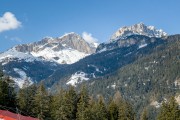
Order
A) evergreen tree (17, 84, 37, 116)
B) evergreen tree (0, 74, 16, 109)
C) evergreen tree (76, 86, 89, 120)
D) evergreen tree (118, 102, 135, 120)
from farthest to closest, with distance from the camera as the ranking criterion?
evergreen tree (118, 102, 135, 120), evergreen tree (17, 84, 37, 116), evergreen tree (0, 74, 16, 109), evergreen tree (76, 86, 89, 120)

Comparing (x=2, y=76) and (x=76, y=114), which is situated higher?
(x=2, y=76)

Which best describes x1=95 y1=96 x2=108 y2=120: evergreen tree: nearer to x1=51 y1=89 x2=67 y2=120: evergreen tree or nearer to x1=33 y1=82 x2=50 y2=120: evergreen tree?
x1=51 y1=89 x2=67 y2=120: evergreen tree

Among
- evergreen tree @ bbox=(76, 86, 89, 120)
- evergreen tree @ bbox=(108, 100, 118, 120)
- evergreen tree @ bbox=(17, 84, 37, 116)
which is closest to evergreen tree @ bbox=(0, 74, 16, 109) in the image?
evergreen tree @ bbox=(17, 84, 37, 116)

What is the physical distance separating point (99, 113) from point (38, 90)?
64.7 feet

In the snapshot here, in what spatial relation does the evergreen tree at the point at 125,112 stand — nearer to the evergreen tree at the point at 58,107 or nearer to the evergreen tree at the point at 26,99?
the evergreen tree at the point at 58,107

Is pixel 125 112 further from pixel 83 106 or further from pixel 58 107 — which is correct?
pixel 58 107

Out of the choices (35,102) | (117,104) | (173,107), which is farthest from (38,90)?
(173,107)

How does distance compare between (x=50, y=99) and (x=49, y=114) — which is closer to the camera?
(x=49, y=114)

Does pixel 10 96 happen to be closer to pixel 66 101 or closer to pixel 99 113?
pixel 66 101

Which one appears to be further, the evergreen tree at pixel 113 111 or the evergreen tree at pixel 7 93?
the evergreen tree at pixel 113 111

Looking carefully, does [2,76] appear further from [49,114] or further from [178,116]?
[178,116]

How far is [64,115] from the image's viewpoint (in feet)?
418

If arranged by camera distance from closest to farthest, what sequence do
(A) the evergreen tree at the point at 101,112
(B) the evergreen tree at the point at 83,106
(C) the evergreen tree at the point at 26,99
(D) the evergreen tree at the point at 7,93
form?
(B) the evergreen tree at the point at 83,106
(D) the evergreen tree at the point at 7,93
(A) the evergreen tree at the point at 101,112
(C) the evergreen tree at the point at 26,99

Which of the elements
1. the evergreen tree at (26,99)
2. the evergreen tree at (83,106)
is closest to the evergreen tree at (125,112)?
the evergreen tree at (83,106)
